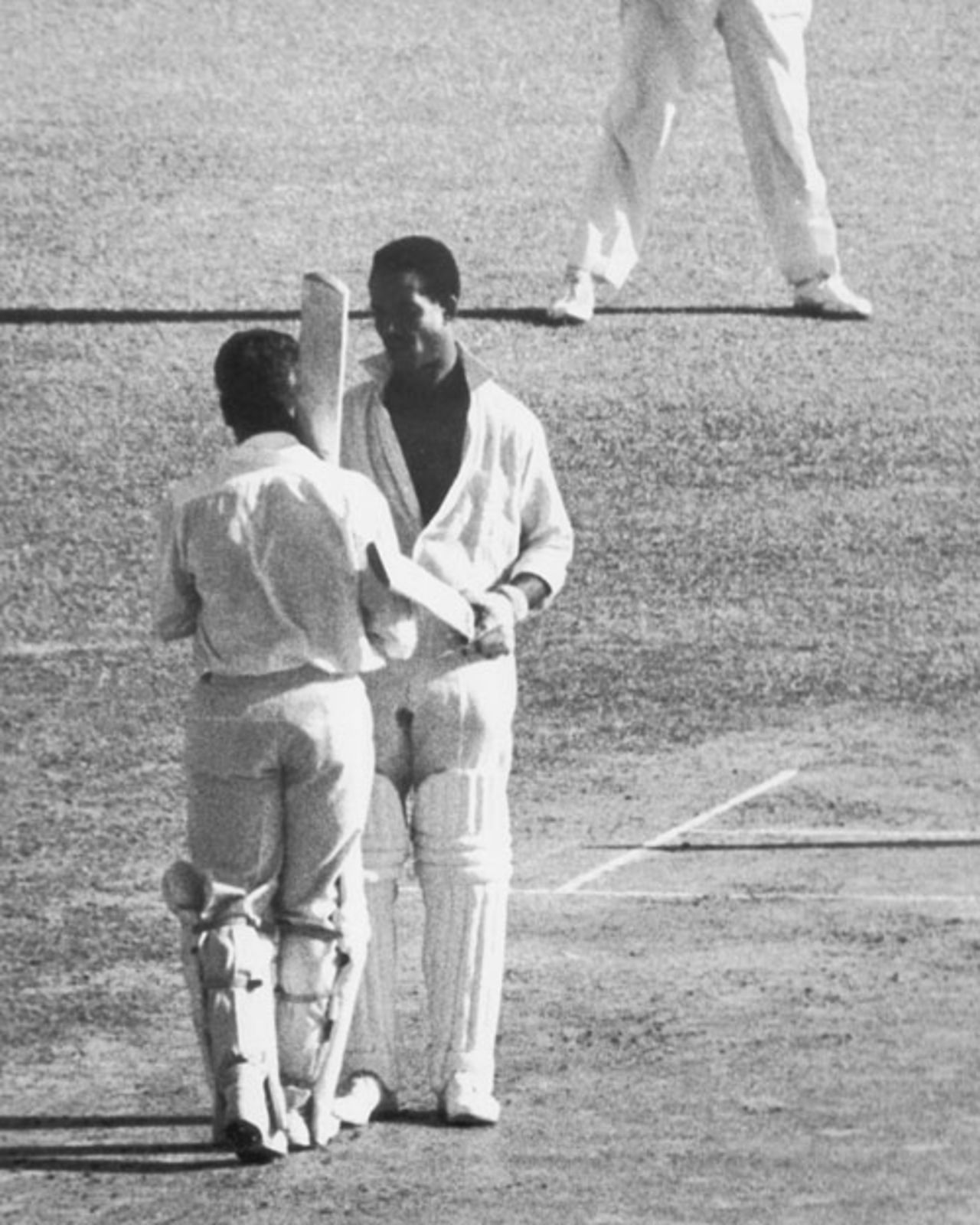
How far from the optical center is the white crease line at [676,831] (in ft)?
40.1

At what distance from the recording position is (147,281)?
1980 centimetres

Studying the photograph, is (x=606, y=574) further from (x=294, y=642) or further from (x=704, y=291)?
(x=294, y=642)

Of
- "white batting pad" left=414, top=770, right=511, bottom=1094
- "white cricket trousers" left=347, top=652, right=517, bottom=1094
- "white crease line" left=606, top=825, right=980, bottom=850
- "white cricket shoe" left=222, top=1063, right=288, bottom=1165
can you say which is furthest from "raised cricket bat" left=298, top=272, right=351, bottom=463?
"white crease line" left=606, top=825, right=980, bottom=850

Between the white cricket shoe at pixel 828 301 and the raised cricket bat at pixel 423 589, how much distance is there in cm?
970

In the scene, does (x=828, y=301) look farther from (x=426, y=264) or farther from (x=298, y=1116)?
(x=298, y=1116)

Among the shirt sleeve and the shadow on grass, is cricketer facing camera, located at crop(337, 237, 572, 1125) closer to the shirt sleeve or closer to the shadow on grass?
the shirt sleeve

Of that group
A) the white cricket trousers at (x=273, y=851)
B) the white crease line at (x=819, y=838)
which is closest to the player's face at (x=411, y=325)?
the white cricket trousers at (x=273, y=851)

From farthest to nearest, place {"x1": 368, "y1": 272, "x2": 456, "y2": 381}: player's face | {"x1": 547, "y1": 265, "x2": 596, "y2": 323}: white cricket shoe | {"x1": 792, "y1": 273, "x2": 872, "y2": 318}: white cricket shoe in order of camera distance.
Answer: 1. {"x1": 792, "y1": 273, "x2": 872, "y2": 318}: white cricket shoe
2. {"x1": 547, "y1": 265, "x2": 596, "y2": 323}: white cricket shoe
3. {"x1": 368, "y1": 272, "x2": 456, "y2": 381}: player's face

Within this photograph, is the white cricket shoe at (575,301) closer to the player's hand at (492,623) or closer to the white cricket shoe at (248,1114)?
the player's hand at (492,623)

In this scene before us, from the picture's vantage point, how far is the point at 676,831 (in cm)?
1284

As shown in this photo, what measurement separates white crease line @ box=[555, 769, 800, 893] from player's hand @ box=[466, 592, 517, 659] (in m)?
2.59

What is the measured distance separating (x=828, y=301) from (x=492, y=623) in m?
9.76

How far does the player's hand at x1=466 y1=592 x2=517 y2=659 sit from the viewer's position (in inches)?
375

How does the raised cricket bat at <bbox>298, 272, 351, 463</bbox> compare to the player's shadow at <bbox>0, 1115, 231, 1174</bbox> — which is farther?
the player's shadow at <bbox>0, 1115, 231, 1174</bbox>
